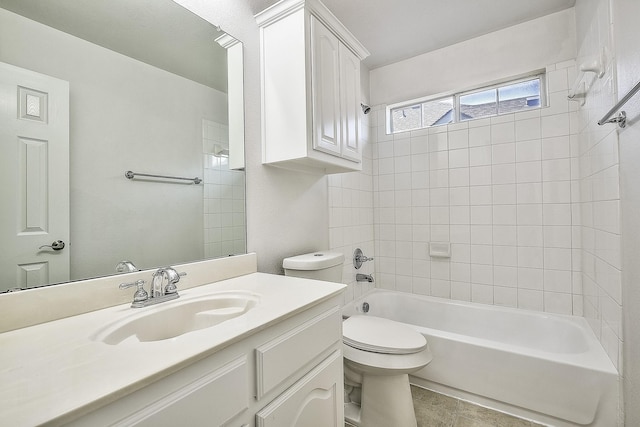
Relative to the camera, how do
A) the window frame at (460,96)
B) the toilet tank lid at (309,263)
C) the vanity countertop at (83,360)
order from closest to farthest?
the vanity countertop at (83,360)
the toilet tank lid at (309,263)
the window frame at (460,96)

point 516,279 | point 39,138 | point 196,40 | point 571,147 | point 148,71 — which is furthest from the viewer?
point 516,279

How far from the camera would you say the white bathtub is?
1.38m

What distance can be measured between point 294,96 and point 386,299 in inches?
75.4

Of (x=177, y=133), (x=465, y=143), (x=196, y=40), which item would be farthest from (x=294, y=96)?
(x=465, y=143)

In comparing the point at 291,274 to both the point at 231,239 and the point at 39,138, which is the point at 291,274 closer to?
the point at 231,239

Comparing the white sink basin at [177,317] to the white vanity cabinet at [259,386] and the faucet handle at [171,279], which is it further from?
the white vanity cabinet at [259,386]

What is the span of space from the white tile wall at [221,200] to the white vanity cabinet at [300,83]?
238 mm

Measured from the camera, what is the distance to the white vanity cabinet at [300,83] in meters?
1.38

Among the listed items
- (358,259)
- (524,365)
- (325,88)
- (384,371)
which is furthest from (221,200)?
(524,365)

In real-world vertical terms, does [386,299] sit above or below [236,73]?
below

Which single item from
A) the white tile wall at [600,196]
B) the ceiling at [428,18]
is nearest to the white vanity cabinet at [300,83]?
the ceiling at [428,18]

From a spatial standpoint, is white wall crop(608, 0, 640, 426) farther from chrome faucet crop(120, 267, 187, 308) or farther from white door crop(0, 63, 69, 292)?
white door crop(0, 63, 69, 292)

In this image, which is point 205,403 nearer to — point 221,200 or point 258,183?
point 221,200

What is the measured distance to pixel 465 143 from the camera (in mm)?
2301
